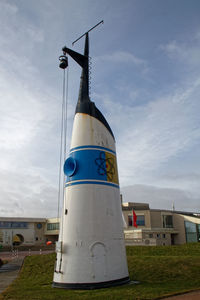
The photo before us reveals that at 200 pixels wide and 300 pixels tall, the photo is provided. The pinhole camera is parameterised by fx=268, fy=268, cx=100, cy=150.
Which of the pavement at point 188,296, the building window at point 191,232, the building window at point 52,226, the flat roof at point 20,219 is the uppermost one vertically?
the flat roof at point 20,219

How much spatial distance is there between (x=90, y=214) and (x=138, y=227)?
49.8 metres

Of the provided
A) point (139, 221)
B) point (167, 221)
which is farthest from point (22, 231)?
point (167, 221)

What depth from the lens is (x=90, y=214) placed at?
14906mm

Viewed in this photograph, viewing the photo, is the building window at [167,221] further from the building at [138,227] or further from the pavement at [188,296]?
the pavement at [188,296]

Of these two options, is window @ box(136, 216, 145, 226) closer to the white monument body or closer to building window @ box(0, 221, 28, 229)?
building window @ box(0, 221, 28, 229)

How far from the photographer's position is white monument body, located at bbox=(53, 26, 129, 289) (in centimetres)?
→ 1416

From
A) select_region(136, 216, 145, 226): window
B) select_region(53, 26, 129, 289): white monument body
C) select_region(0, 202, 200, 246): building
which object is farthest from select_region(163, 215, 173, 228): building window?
select_region(53, 26, 129, 289): white monument body

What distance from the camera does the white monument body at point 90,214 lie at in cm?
1416

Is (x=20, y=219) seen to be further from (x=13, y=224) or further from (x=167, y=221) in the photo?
(x=167, y=221)

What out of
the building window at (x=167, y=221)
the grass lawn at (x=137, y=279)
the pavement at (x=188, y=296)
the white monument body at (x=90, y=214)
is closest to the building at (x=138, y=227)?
the building window at (x=167, y=221)

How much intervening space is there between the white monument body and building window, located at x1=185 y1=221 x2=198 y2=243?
50254mm

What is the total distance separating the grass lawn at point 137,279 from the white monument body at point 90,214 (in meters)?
0.82

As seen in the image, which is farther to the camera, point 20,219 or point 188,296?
point 20,219

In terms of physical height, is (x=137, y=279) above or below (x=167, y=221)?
below
